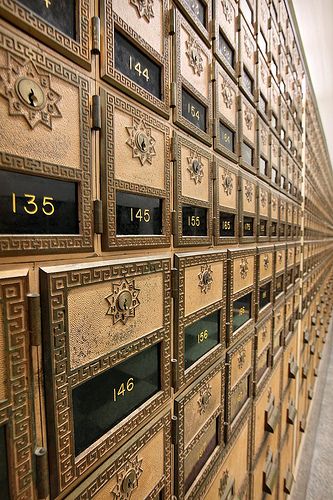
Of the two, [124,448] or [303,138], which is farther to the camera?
[303,138]

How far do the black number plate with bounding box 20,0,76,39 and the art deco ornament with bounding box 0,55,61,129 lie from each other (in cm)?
9

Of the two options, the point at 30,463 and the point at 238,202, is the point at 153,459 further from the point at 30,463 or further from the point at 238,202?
the point at 238,202

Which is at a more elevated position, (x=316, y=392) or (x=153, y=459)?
(x=153, y=459)

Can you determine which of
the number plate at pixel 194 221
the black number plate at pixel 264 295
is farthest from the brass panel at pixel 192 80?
the black number plate at pixel 264 295

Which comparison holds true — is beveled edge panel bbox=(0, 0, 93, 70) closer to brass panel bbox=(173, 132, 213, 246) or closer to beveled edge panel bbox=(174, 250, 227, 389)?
brass panel bbox=(173, 132, 213, 246)

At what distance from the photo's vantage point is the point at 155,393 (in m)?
0.74

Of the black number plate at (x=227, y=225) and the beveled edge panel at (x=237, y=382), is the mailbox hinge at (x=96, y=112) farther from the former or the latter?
the beveled edge panel at (x=237, y=382)

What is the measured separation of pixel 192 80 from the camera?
84 cm

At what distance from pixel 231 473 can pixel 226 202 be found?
118 centimetres

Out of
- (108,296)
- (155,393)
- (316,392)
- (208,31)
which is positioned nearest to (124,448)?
(155,393)

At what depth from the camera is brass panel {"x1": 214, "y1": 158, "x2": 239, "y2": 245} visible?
3.36ft

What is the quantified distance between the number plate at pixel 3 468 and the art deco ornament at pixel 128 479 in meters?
0.27

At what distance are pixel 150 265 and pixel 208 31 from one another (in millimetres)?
848

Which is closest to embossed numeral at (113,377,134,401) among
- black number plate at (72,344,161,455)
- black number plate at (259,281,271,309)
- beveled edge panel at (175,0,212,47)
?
black number plate at (72,344,161,455)
